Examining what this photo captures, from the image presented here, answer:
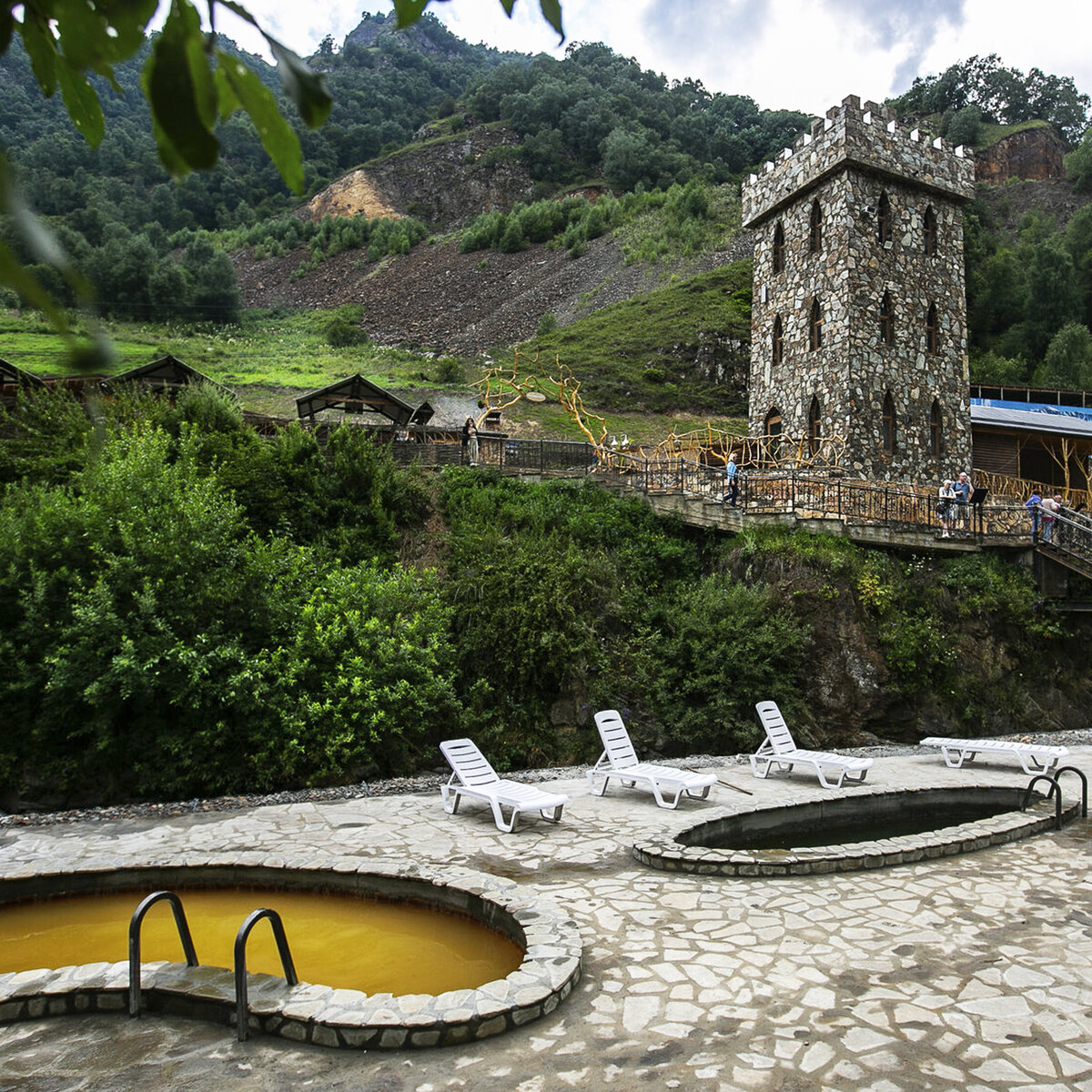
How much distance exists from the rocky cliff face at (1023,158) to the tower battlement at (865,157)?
48.9m

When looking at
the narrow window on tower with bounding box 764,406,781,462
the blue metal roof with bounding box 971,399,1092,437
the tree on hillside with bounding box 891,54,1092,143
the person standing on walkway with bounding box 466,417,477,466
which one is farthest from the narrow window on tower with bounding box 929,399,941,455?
the tree on hillside with bounding box 891,54,1092,143

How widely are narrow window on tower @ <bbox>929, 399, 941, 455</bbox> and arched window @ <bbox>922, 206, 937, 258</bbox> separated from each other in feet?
14.1

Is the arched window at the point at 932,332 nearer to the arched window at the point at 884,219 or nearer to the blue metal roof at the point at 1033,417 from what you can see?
the arched window at the point at 884,219

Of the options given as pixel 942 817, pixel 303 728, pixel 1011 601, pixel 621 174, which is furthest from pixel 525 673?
pixel 621 174

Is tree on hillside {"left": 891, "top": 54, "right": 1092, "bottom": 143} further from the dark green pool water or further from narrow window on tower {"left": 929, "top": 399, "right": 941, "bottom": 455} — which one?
the dark green pool water

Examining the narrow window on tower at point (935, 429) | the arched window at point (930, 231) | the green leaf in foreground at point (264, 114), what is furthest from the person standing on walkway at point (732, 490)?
the green leaf in foreground at point (264, 114)

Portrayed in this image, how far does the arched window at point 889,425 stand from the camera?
21359 mm

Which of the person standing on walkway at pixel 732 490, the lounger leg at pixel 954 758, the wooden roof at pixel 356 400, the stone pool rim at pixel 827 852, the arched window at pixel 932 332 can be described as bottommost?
the lounger leg at pixel 954 758

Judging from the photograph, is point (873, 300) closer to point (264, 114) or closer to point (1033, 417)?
point (1033, 417)

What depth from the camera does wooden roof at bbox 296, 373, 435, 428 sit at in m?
20.4

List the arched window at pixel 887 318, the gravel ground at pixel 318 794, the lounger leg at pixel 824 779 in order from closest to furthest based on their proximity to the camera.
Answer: the gravel ground at pixel 318 794, the lounger leg at pixel 824 779, the arched window at pixel 887 318

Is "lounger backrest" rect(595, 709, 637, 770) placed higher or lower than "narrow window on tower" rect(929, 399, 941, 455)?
lower

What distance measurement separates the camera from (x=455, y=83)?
385 ft

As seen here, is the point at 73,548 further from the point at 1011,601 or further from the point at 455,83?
the point at 455,83
